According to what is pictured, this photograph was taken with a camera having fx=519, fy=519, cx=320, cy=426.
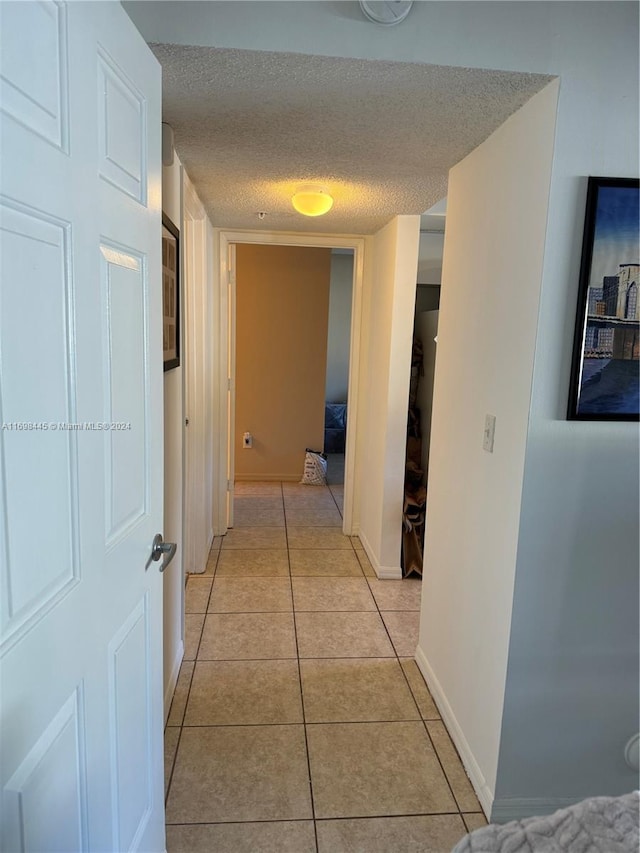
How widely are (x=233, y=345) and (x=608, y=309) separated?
2847 mm

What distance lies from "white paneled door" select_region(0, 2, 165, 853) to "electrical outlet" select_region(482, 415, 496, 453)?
1.03 meters

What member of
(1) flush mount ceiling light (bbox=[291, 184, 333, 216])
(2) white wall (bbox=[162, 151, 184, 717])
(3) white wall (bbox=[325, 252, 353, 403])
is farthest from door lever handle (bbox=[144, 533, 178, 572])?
(3) white wall (bbox=[325, 252, 353, 403])

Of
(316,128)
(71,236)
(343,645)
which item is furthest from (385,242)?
(71,236)

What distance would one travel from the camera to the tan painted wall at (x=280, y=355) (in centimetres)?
499

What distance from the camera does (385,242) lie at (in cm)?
322

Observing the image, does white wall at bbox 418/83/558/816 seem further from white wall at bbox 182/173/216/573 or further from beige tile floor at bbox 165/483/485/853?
white wall at bbox 182/173/216/573

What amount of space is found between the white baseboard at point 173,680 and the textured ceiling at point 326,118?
6.76ft

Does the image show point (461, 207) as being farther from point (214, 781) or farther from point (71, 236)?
point (214, 781)

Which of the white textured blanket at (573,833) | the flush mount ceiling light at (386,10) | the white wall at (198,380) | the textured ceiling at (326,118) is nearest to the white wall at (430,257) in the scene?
the textured ceiling at (326,118)

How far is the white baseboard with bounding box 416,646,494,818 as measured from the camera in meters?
1.65

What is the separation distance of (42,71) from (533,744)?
2.03 m

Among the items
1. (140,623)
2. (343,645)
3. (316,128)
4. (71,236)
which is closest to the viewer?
(71,236)

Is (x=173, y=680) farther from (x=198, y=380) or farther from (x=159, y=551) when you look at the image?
(x=198, y=380)

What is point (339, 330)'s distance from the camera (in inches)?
273
